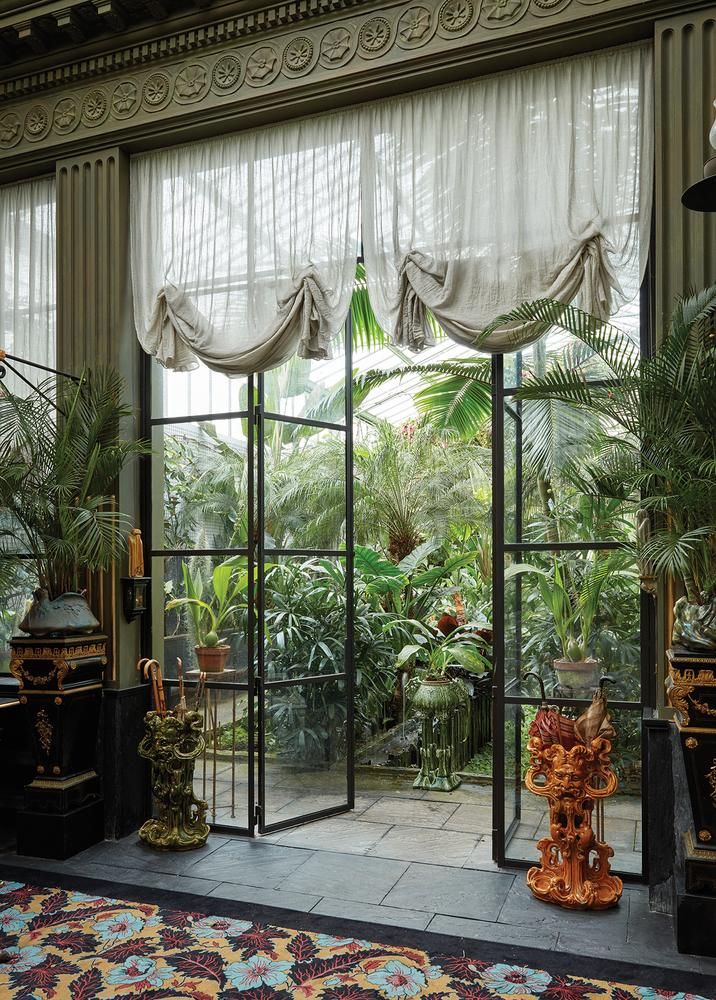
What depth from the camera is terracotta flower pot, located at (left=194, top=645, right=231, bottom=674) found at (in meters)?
4.20

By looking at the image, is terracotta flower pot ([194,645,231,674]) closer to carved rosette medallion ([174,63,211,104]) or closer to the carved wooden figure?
the carved wooden figure

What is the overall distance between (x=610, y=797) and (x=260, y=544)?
1.95 meters

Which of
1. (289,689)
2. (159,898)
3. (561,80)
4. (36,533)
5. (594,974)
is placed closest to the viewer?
(594,974)

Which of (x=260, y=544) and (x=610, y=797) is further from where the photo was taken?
(x=260, y=544)

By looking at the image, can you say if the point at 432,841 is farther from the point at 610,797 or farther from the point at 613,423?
the point at 613,423

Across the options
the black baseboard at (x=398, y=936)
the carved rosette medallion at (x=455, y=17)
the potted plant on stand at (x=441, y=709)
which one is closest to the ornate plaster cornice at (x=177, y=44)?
the carved rosette medallion at (x=455, y=17)

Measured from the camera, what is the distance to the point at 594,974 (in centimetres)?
269

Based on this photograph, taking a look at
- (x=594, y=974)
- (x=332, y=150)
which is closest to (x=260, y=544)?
(x=332, y=150)

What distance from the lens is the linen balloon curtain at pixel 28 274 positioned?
455cm

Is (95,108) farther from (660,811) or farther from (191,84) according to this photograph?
(660,811)

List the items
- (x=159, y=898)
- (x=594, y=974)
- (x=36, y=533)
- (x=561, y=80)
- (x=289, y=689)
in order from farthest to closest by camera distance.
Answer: (x=289, y=689), (x=36, y=533), (x=561, y=80), (x=159, y=898), (x=594, y=974)

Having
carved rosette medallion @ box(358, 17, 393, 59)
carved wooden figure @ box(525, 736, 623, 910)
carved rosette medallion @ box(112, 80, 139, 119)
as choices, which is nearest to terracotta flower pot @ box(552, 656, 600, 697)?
carved wooden figure @ box(525, 736, 623, 910)

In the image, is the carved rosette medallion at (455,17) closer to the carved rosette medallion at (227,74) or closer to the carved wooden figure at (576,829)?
the carved rosette medallion at (227,74)

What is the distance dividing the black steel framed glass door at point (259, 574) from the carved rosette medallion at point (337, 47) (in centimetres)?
133
